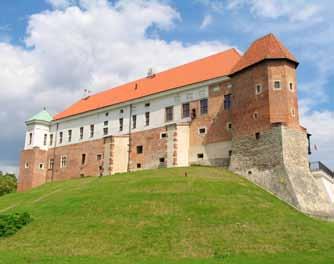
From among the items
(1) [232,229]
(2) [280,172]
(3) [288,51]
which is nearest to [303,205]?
(2) [280,172]

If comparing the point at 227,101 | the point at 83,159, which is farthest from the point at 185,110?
the point at 83,159

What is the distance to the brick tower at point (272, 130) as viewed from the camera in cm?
3147

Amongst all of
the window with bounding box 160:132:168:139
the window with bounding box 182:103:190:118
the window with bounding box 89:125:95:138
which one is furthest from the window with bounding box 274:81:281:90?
the window with bounding box 89:125:95:138

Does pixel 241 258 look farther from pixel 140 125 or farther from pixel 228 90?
pixel 140 125

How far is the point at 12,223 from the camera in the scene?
25.6 m

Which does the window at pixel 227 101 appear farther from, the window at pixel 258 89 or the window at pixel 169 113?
the window at pixel 169 113

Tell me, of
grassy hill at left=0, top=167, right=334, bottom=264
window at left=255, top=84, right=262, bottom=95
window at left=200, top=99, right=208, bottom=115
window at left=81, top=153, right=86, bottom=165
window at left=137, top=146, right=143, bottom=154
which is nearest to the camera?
grassy hill at left=0, top=167, right=334, bottom=264

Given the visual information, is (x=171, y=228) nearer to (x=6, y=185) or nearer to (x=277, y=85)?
(x=277, y=85)

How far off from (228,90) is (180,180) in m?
12.1

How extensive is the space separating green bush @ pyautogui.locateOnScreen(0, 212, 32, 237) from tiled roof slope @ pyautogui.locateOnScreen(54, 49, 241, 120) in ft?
77.4

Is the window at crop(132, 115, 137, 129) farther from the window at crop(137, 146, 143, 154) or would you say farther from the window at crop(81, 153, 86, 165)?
the window at crop(81, 153, 86, 165)

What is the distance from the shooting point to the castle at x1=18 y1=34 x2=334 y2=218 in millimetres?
33188

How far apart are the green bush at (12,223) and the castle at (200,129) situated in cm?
1799

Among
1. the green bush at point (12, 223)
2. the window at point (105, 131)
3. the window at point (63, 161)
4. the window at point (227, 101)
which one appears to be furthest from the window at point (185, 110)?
the green bush at point (12, 223)
